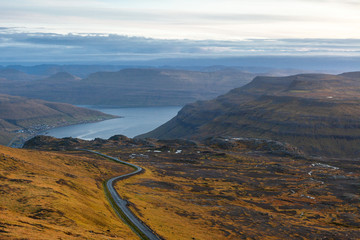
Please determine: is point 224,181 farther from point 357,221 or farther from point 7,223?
point 7,223

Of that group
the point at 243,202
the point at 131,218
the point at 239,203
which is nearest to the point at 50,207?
the point at 131,218

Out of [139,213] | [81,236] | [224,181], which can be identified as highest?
[81,236]

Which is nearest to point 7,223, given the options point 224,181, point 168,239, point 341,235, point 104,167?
point 168,239

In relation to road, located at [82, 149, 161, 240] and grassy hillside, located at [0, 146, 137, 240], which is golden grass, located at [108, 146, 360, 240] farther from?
grassy hillside, located at [0, 146, 137, 240]

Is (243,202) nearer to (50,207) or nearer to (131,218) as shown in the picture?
(131,218)

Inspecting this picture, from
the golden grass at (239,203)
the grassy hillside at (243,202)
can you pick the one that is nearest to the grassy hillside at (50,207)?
the grassy hillside at (243,202)

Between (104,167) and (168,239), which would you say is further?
(104,167)

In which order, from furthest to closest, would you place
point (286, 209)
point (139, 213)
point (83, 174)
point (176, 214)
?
1. point (83, 174)
2. point (286, 209)
3. point (176, 214)
4. point (139, 213)

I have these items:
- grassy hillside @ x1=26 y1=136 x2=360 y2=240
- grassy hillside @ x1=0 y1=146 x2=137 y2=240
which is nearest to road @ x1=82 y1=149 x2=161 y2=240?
grassy hillside @ x1=26 y1=136 x2=360 y2=240
